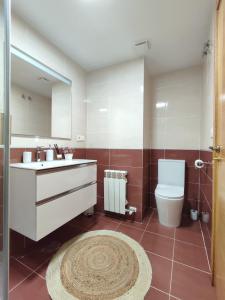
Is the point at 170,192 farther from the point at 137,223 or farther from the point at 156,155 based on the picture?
the point at 156,155

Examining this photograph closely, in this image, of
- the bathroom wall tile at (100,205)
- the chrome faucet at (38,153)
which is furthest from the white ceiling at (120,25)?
the bathroom wall tile at (100,205)

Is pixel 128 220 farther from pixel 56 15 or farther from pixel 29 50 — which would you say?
pixel 56 15

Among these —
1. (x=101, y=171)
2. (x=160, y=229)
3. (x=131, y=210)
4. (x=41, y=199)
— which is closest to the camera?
(x=41, y=199)

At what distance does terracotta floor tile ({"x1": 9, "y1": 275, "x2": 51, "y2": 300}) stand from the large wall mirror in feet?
4.19

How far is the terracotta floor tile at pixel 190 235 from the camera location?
1.70 m

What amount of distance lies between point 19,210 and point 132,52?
2246 millimetres

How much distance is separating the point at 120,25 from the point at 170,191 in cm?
206

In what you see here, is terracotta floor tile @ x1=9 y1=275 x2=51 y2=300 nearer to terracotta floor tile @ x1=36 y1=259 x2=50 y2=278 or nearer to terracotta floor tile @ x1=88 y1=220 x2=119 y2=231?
terracotta floor tile @ x1=36 y1=259 x2=50 y2=278

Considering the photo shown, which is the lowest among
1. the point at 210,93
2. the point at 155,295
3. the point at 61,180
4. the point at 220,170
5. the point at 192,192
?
the point at 155,295

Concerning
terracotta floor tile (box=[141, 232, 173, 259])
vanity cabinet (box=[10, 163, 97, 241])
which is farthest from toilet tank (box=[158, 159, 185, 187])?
vanity cabinet (box=[10, 163, 97, 241])

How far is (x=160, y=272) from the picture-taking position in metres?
1.28

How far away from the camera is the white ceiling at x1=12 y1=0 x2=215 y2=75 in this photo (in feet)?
4.51

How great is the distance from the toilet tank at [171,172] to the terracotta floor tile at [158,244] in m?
0.84

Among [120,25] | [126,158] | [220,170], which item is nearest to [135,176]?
[126,158]
